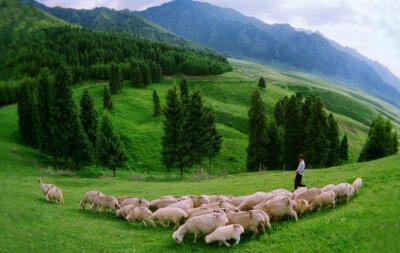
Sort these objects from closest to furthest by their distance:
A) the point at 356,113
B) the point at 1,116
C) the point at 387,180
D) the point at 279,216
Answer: the point at 279,216 < the point at 387,180 < the point at 1,116 < the point at 356,113

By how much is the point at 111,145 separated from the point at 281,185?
34196 mm

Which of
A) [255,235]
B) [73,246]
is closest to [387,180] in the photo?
[255,235]

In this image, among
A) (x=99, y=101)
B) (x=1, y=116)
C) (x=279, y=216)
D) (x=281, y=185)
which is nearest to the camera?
(x=279, y=216)

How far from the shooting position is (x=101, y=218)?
18688 mm

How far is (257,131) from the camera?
53.5 m

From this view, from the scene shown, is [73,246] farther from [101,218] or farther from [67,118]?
[67,118]

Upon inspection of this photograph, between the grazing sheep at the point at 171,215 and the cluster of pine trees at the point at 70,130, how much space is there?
34907mm

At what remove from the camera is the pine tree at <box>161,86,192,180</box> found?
154ft

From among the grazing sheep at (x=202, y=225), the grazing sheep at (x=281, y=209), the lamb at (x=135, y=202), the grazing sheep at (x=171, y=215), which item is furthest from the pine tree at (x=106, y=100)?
the grazing sheep at (x=281, y=209)

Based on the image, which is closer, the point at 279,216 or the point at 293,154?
the point at 279,216

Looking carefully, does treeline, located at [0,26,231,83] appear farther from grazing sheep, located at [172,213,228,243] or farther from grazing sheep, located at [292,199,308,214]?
grazing sheep, located at [292,199,308,214]

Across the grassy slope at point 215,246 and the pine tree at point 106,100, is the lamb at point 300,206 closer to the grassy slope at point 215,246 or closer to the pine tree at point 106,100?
the grassy slope at point 215,246

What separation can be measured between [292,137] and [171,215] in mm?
43802

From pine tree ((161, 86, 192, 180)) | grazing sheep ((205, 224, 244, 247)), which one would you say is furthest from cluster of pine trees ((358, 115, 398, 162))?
grazing sheep ((205, 224, 244, 247))
